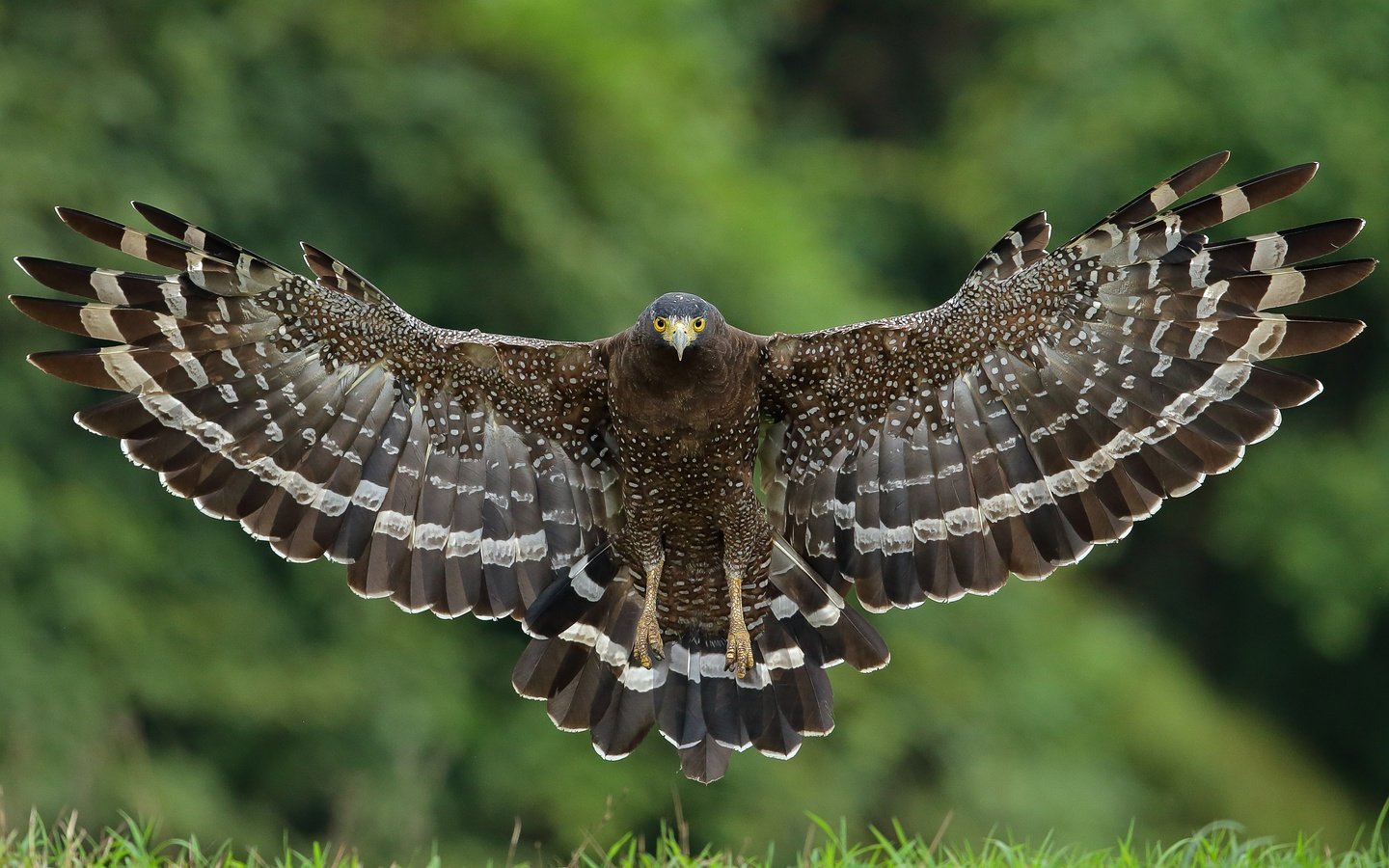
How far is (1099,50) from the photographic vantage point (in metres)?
18.4

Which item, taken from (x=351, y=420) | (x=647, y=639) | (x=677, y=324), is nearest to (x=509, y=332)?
(x=351, y=420)

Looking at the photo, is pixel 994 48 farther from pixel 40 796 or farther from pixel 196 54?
pixel 40 796

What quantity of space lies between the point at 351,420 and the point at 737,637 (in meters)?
1.52

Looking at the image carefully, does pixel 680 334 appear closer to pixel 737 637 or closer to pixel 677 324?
pixel 677 324

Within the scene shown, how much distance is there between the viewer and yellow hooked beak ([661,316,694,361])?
5605 mm

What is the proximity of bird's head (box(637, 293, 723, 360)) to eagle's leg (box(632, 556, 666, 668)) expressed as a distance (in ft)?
2.91

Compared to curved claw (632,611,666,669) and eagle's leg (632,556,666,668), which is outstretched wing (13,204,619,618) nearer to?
eagle's leg (632,556,666,668)

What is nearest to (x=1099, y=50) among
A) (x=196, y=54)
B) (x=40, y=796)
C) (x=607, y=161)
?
(x=607, y=161)

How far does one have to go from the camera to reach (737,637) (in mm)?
6082

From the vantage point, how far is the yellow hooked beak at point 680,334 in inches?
221

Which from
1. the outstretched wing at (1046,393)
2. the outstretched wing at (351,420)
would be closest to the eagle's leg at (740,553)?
the outstretched wing at (1046,393)

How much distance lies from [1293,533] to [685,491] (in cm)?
1203

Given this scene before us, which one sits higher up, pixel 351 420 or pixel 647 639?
pixel 351 420

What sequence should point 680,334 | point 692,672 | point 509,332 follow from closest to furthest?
point 680,334 → point 692,672 → point 509,332
